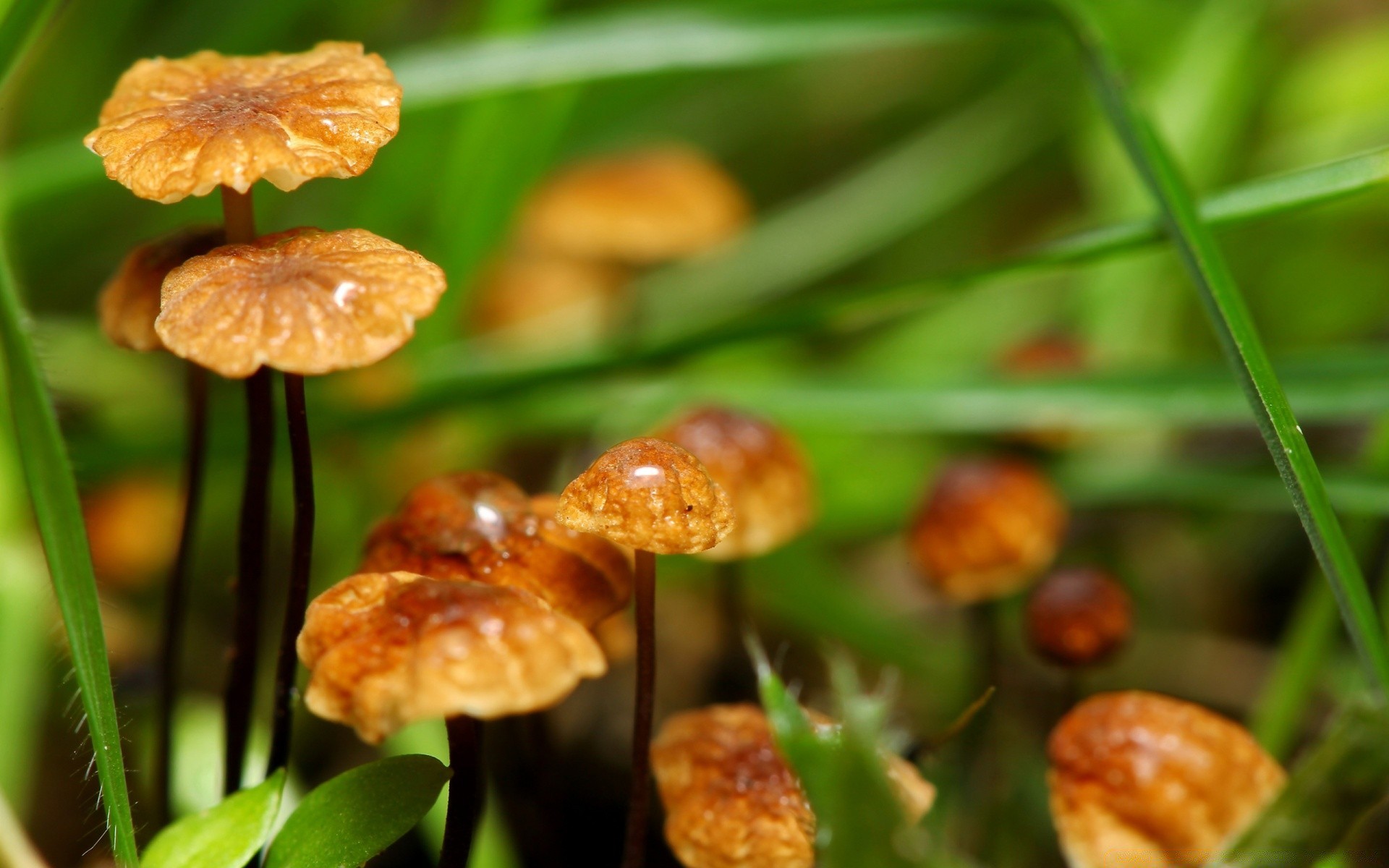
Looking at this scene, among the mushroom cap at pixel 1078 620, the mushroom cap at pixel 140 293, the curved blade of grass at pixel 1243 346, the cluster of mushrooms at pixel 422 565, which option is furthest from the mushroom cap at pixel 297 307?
the mushroom cap at pixel 1078 620

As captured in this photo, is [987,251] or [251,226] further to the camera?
[987,251]

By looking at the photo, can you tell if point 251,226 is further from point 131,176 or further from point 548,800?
point 548,800

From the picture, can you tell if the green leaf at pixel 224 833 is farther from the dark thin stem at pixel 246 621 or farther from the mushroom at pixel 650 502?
the mushroom at pixel 650 502

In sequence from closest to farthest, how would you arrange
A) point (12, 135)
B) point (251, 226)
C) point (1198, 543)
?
1. point (251, 226)
2. point (1198, 543)
3. point (12, 135)

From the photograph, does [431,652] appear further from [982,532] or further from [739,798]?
[982,532]

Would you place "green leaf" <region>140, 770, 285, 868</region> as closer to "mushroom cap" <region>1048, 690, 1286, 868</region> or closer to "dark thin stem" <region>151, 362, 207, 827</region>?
"dark thin stem" <region>151, 362, 207, 827</region>

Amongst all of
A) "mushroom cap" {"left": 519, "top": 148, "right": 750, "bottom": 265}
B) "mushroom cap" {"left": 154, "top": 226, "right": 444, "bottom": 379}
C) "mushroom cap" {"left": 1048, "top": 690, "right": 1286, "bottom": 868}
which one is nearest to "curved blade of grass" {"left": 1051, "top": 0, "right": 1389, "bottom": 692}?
"mushroom cap" {"left": 1048, "top": 690, "right": 1286, "bottom": 868}

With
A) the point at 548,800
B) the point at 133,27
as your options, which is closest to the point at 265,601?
the point at 548,800

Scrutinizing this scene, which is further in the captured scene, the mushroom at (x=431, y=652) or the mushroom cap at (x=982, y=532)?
the mushroom cap at (x=982, y=532)
